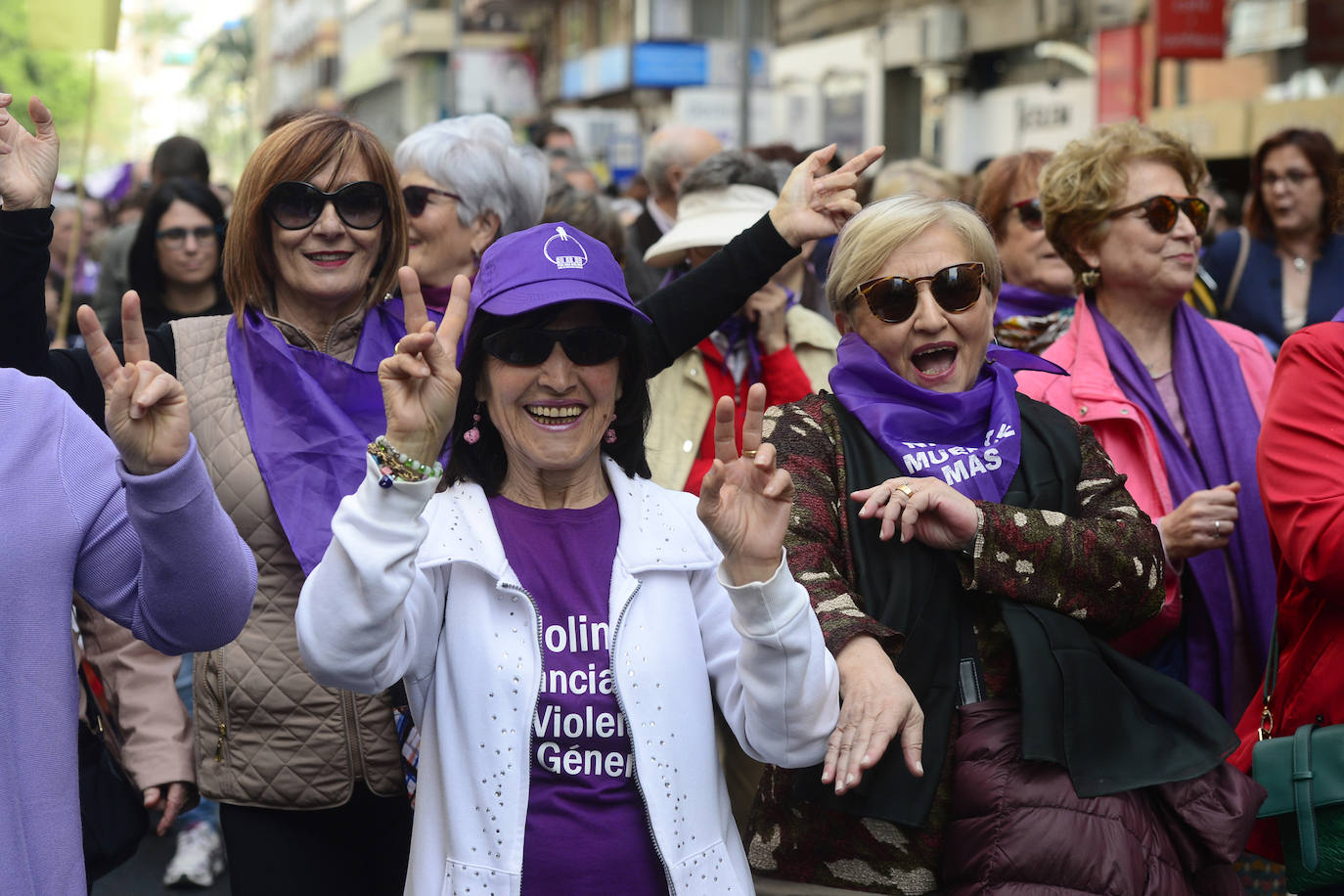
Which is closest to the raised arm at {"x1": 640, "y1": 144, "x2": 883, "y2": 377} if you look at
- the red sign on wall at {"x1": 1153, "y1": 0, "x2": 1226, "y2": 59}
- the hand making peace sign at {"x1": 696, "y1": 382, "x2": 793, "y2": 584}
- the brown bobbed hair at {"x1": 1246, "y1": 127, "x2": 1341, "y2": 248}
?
the hand making peace sign at {"x1": 696, "y1": 382, "x2": 793, "y2": 584}

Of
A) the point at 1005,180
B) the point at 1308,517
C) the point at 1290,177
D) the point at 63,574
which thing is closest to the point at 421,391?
the point at 63,574

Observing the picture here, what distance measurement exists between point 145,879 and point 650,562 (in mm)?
3585

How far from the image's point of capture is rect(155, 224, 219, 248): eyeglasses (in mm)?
5883

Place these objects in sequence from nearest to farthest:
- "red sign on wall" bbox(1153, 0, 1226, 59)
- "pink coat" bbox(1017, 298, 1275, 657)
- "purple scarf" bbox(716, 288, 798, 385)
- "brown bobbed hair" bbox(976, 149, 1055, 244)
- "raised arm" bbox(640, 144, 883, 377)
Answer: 1. "raised arm" bbox(640, 144, 883, 377)
2. "pink coat" bbox(1017, 298, 1275, 657)
3. "purple scarf" bbox(716, 288, 798, 385)
4. "brown bobbed hair" bbox(976, 149, 1055, 244)
5. "red sign on wall" bbox(1153, 0, 1226, 59)

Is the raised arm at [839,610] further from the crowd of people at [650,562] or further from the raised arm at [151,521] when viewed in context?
the raised arm at [151,521]

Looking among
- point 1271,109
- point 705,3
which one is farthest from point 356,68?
point 1271,109

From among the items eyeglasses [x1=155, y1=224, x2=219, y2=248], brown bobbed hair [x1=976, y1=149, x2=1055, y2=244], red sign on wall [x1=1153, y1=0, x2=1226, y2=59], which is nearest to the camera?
brown bobbed hair [x1=976, y1=149, x2=1055, y2=244]

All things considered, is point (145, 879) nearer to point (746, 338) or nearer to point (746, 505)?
point (746, 338)

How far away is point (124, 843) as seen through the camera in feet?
9.70

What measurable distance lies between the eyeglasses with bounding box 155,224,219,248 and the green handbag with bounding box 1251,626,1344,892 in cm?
427

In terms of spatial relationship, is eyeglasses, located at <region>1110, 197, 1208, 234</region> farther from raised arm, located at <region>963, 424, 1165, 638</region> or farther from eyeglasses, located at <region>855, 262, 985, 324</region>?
raised arm, located at <region>963, 424, 1165, 638</region>

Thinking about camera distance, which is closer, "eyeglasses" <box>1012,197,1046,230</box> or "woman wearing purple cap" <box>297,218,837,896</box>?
"woman wearing purple cap" <box>297,218,837,896</box>

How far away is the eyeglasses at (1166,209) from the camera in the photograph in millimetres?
4145

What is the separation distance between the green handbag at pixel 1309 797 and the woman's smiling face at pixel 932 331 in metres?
1.01
